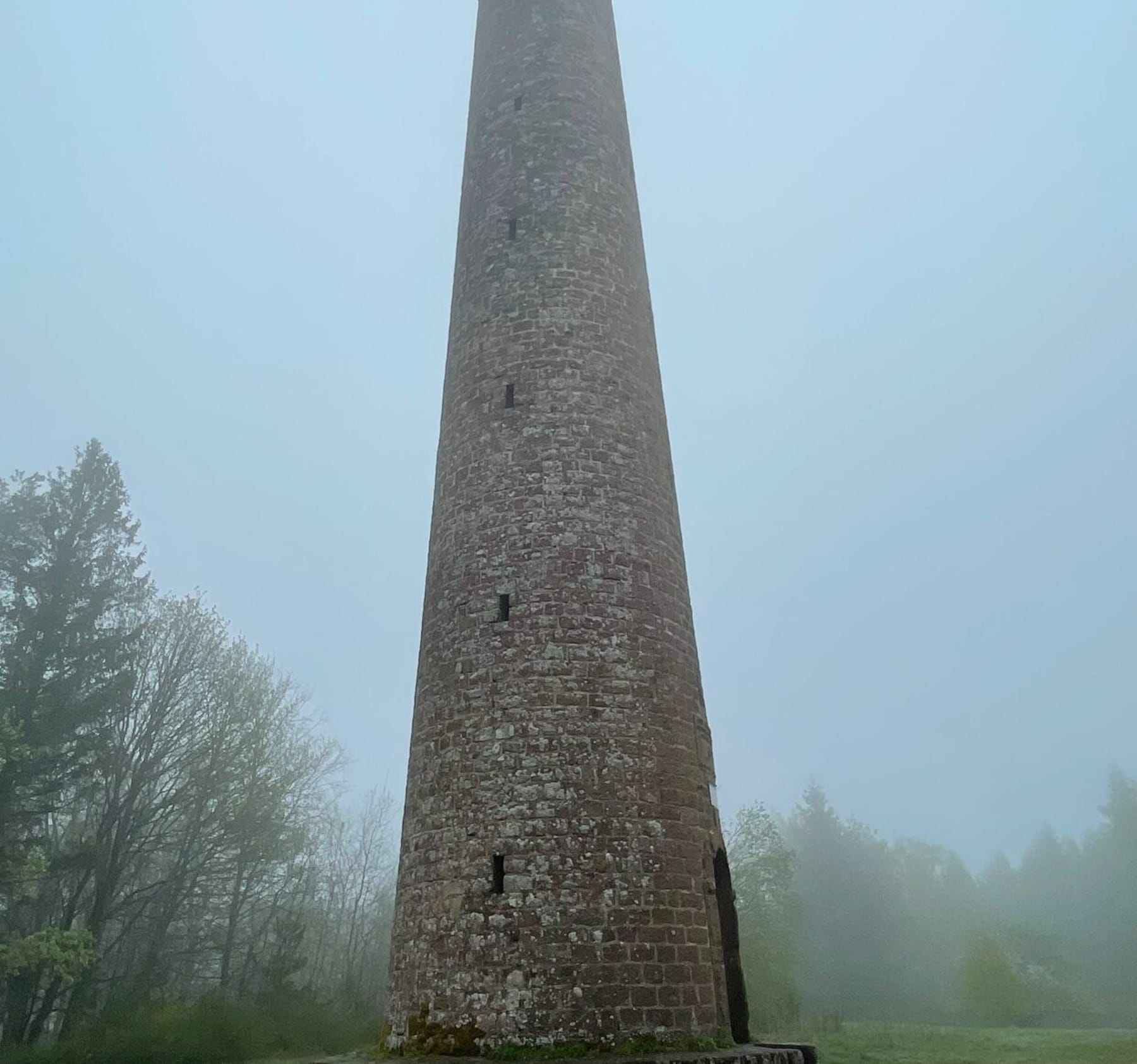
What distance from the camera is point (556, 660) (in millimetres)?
9336

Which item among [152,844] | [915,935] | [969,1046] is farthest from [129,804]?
[915,935]

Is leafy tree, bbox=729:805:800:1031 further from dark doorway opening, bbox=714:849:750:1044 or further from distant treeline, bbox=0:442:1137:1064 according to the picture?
dark doorway opening, bbox=714:849:750:1044

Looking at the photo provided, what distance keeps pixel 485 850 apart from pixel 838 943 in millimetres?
48154

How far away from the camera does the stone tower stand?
8195 mm

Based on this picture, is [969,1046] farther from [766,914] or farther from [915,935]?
[915,935]

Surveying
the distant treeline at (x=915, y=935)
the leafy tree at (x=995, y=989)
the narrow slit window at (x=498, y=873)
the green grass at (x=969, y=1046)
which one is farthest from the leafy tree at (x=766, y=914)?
the narrow slit window at (x=498, y=873)

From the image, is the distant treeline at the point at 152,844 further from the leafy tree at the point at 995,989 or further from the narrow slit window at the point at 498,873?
the narrow slit window at the point at 498,873

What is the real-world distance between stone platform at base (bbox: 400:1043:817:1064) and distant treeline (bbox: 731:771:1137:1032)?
2377cm

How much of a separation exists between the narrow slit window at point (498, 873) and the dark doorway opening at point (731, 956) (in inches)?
89.2

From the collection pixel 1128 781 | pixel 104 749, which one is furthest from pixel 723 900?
pixel 1128 781

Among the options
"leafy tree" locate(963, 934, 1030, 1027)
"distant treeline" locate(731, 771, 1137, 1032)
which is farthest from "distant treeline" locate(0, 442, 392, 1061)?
"leafy tree" locate(963, 934, 1030, 1027)

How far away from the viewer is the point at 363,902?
45500 mm

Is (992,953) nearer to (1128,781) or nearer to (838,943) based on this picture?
(838,943)

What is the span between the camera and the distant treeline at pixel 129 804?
837 inches
